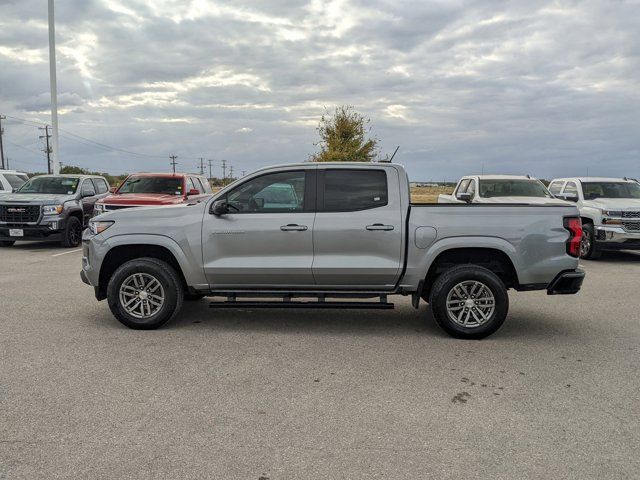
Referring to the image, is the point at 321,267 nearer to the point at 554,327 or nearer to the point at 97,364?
the point at 97,364

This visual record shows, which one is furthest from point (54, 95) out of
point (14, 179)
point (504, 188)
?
point (504, 188)

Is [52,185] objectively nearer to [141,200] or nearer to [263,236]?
[141,200]

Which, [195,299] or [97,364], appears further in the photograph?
[195,299]

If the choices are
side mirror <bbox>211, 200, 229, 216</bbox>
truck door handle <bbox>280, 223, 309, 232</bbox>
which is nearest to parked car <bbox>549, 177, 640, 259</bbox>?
truck door handle <bbox>280, 223, 309, 232</bbox>

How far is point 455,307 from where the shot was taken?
233 inches

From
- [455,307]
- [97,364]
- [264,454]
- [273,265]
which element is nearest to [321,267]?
[273,265]

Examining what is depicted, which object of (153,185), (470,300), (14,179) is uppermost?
(14,179)

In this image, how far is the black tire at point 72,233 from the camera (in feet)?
45.5

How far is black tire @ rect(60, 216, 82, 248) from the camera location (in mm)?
13877

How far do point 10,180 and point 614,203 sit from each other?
17.6m

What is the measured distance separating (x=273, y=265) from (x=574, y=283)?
10.6 feet

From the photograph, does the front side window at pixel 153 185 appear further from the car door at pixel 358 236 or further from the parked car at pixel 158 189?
the car door at pixel 358 236

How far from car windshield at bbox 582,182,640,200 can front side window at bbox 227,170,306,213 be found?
979 cm

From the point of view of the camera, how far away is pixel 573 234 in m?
5.88
